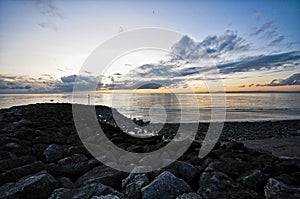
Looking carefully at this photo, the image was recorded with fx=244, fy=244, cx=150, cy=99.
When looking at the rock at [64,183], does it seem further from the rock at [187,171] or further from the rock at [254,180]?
the rock at [254,180]

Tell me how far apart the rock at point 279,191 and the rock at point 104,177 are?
2520 mm

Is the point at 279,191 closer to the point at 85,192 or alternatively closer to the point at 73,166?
the point at 85,192

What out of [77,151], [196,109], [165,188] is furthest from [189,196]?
[196,109]

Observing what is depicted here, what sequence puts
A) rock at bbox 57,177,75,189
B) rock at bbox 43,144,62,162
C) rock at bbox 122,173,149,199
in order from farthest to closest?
rock at bbox 43,144,62,162 < rock at bbox 57,177,75,189 < rock at bbox 122,173,149,199

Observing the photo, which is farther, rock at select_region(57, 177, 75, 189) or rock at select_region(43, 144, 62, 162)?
rock at select_region(43, 144, 62, 162)

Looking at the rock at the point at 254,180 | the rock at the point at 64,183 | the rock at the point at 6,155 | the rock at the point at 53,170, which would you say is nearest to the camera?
the rock at the point at 254,180

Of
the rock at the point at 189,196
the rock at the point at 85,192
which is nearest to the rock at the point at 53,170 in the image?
the rock at the point at 85,192

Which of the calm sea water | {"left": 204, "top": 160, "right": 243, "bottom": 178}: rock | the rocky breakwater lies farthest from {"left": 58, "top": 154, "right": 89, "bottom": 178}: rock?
the calm sea water

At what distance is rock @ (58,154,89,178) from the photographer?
5.11 metres

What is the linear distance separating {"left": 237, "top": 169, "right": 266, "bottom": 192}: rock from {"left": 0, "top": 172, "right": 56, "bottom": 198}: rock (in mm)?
3297

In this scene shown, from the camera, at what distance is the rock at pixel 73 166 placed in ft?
16.8

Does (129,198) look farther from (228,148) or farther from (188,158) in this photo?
(228,148)

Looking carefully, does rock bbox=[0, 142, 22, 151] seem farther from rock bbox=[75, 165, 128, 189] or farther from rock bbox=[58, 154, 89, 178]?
rock bbox=[75, 165, 128, 189]

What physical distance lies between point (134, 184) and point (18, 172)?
226 cm
